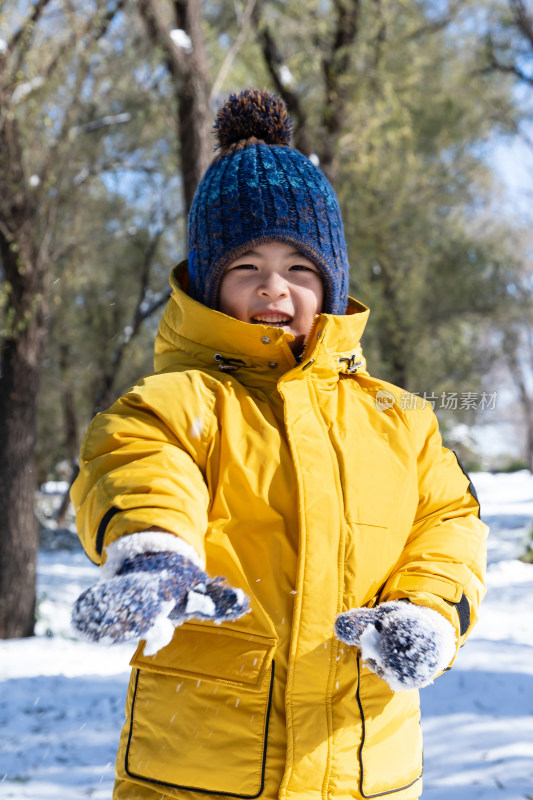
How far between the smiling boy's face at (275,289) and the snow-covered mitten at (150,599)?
28.5 inches

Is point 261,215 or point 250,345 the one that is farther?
point 261,215

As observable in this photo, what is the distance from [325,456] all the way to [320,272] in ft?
1.78

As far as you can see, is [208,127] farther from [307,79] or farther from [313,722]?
[313,722]

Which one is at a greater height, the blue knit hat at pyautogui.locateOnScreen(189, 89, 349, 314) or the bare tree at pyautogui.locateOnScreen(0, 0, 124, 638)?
the blue knit hat at pyautogui.locateOnScreen(189, 89, 349, 314)

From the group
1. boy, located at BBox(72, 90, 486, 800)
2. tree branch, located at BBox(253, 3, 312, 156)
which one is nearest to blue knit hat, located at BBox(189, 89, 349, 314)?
boy, located at BBox(72, 90, 486, 800)

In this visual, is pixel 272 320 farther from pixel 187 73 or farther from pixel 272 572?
pixel 187 73

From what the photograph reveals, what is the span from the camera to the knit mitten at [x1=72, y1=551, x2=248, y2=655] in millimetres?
1021

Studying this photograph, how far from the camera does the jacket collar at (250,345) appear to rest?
1.59 metres

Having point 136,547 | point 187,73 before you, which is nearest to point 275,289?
point 136,547

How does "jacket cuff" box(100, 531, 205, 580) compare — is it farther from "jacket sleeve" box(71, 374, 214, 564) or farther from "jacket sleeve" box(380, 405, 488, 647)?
"jacket sleeve" box(380, 405, 488, 647)

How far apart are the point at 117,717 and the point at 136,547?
139 inches

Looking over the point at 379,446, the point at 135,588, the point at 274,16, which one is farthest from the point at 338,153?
the point at 135,588

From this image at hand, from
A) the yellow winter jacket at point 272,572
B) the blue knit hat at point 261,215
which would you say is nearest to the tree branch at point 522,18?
the blue knit hat at point 261,215

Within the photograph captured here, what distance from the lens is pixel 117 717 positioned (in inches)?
165
